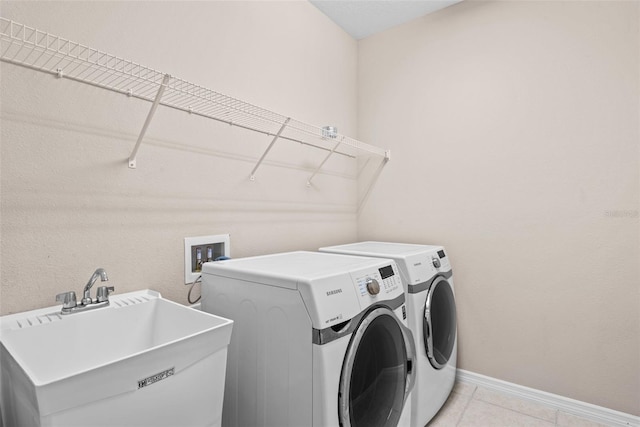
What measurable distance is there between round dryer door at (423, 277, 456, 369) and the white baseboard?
0.41 m

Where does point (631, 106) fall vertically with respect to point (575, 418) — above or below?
above

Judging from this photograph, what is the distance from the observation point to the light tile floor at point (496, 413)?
5.98ft

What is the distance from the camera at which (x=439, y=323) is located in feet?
6.25

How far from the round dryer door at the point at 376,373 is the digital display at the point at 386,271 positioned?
0.15 m

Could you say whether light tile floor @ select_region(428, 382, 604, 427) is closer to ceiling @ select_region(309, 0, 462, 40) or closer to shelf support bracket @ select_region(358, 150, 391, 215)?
shelf support bracket @ select_region(358, 150, 391, 215)

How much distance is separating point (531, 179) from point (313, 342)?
1782 mm

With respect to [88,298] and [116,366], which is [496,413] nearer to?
[116,366]

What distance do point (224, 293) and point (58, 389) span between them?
29.8 inches

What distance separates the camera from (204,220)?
1669 millimetres

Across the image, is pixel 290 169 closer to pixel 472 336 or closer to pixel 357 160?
pixel 357 160

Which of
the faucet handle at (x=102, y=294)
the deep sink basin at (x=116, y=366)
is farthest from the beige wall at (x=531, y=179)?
the faucet handle at (x=102, y=294)

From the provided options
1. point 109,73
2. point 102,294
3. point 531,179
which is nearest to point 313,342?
point 102,294

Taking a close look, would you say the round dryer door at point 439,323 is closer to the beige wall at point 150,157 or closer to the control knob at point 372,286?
the control knob at point 372,286

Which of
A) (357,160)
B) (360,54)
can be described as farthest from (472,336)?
(360,54)
